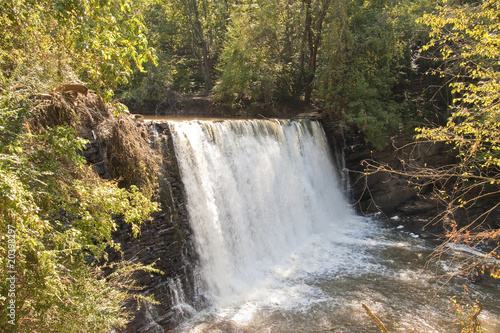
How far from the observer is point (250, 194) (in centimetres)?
880

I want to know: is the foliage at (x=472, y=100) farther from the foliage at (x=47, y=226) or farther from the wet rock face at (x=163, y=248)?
the wet rock face at (x=163, y=248)

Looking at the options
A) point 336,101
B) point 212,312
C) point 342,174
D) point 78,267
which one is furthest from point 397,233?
point 78,267

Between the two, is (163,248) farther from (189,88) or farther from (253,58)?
(189,88)

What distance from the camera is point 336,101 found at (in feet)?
43.0

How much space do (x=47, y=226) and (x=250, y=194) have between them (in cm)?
631

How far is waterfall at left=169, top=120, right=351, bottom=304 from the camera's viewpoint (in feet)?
23.2

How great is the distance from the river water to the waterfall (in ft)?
0.10

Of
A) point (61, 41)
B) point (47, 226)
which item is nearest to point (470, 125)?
point (47, 226)

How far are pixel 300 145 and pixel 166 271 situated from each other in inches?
275

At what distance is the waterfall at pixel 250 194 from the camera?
7078 millimetres

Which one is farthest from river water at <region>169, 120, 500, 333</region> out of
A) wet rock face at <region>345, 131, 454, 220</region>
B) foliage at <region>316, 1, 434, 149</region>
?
foliage at <region>316, 1, 434, 149</region>

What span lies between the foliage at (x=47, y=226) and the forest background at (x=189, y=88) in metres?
0.02

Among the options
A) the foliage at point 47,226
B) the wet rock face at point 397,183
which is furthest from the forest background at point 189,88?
the wet rock face at point 397,183

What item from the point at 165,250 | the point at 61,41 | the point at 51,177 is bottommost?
the point at 165,250
